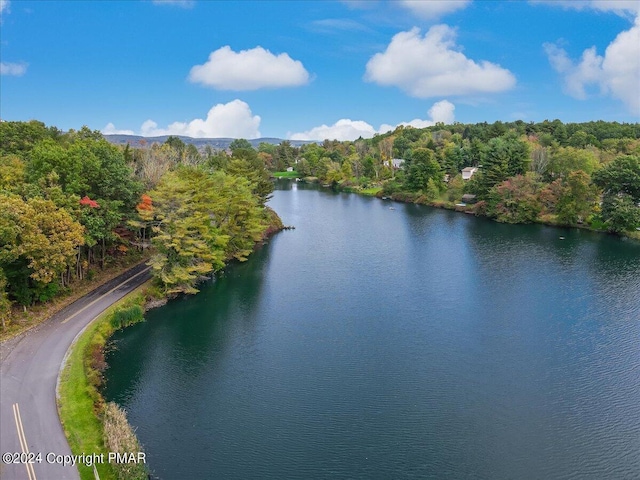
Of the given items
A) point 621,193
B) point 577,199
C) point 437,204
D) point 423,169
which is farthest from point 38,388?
point 423,169

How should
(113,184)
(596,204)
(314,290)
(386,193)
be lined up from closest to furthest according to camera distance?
(113,184) < (314,290) < (596,204) < (386,193)

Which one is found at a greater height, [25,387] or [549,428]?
[25,387]

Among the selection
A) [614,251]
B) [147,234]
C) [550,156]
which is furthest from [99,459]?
[550,156]

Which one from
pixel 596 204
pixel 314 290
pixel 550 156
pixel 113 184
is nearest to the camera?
pixel 113 184

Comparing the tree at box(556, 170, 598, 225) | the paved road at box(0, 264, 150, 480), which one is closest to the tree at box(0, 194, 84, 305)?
the paved road at box(0, 264, 150, 480)

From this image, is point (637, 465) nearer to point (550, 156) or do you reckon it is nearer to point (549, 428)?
point (549, 428)

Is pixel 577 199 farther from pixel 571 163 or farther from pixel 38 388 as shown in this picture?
pixel 38 388

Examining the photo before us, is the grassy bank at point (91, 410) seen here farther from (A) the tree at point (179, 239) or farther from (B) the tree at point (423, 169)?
(B) the tree at point (423, 169)
